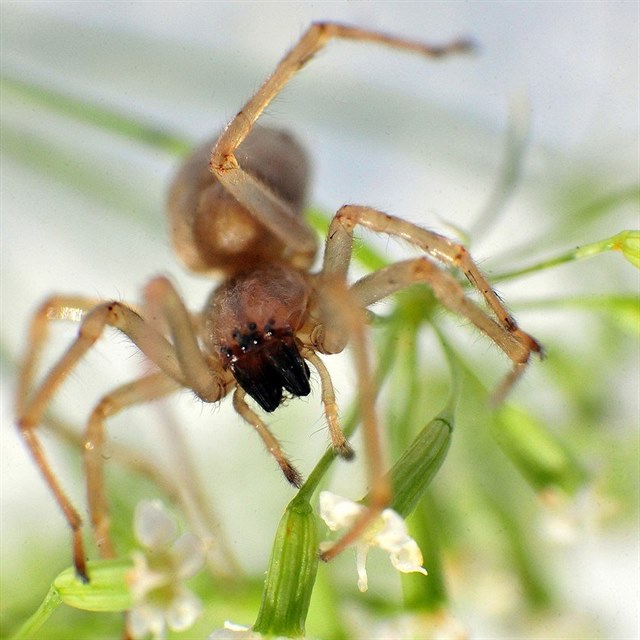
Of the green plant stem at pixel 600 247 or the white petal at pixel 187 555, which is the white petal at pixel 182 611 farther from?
the green plant stem at pixel 600 247

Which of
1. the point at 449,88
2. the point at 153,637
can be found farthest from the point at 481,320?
the point at 449,88

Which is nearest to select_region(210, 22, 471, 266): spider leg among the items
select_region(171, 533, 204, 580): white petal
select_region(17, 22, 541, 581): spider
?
select_region(17, 22, 541, 581): spider

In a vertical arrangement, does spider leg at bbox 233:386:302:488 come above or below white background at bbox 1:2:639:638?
below

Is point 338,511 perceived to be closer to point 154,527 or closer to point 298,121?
point 154,527

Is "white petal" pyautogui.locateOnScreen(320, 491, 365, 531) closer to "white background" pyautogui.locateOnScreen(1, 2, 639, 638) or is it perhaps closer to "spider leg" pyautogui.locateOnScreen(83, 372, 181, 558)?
"spider leg" pyautogui.locateOnScreen(83, 372, 181, 558)

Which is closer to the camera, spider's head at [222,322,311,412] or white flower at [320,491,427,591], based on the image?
white flower at [320,491,427,591]
